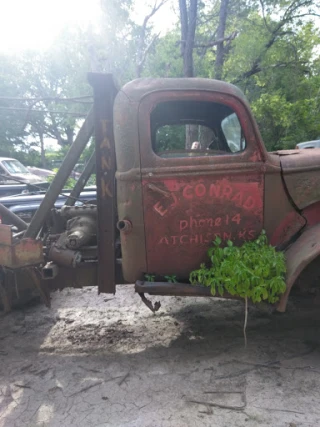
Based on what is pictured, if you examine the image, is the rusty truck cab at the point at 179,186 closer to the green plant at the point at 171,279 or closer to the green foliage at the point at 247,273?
the green plant at the point at 171,279

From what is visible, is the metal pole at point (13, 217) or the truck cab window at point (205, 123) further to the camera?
the metal pole at point (13, 217)

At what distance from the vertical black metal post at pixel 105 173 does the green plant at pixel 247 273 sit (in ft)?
2.61

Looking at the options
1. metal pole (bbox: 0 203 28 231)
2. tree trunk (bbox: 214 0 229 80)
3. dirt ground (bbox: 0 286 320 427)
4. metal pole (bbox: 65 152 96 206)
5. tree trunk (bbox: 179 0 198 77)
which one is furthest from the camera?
tree trunk (bbox: 214 0 229 80)

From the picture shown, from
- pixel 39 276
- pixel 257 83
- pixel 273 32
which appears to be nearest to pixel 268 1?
pixel 273 32

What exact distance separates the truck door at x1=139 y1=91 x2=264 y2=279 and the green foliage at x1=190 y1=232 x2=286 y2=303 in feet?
0.53

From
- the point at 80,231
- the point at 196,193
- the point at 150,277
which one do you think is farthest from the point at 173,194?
the point at 80,231

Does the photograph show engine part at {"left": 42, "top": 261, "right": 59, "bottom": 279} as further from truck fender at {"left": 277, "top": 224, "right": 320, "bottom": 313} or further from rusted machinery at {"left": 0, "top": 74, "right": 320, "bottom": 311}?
truck fender at {"left": 277, "top": 224, "right": 320, "bottom": 313}

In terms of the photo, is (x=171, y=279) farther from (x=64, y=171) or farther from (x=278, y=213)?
(x=64, y=171)

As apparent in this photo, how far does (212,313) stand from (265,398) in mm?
1419

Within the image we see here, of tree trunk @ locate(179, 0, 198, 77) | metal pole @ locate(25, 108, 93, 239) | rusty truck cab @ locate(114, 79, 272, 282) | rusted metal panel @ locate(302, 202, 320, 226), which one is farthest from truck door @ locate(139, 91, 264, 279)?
tree trunk @ locate(179, 0, 198, 77)

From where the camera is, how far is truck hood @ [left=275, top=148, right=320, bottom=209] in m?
2.79

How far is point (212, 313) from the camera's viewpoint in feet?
12.4

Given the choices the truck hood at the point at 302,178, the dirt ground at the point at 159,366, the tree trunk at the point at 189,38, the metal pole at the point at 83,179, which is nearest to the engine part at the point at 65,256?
the metal pole at the point at 83,179

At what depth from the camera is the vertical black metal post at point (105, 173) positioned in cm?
279
